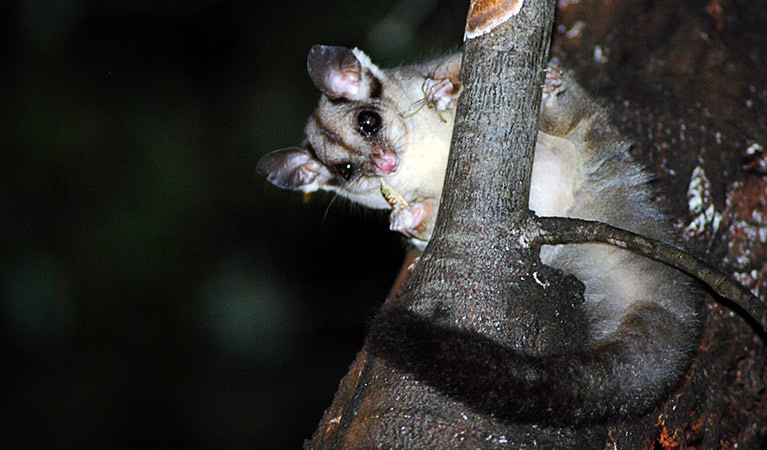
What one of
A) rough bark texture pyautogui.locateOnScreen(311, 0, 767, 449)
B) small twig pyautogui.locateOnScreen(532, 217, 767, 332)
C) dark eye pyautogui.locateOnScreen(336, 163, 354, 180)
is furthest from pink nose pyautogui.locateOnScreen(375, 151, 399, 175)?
small twig pyautogui.locateOnScreen(532, 217, 767, 332)

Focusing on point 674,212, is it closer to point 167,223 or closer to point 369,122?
point 369,122

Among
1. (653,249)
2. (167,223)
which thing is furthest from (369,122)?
(167,223)

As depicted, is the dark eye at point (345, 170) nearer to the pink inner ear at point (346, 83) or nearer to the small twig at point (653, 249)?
the pink inner ear at point (346, 83)

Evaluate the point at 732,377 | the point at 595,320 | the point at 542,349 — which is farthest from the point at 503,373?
the point at 732,377

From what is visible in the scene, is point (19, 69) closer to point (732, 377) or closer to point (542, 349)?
point (542, 349)

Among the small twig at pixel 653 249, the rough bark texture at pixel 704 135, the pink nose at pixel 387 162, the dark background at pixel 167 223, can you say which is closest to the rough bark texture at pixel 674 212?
the rough bark texture at pixel 704 135

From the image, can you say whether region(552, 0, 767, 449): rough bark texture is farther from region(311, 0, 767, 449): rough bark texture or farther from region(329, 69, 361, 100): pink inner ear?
region(329, 69, 361, 100): pink inner ear
